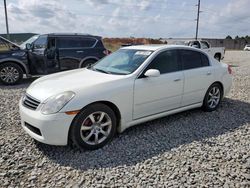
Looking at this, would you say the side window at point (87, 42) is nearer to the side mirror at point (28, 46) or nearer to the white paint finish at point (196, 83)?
the side mirror at point (28, 46)

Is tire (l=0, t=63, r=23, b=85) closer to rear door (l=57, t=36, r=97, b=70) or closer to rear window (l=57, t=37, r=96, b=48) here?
rear door (l=57, t=36, r=97, b=70)

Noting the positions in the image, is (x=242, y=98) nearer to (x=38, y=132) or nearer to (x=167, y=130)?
(x=167, y=130)

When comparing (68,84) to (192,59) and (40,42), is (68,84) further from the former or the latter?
(40,42)

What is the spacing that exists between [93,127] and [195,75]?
2.43 m

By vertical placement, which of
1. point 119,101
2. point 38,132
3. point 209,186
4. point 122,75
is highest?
point 122,75

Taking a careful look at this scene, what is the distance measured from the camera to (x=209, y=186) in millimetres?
2850

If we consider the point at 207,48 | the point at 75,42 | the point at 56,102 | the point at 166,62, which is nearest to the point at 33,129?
the point at 56,102

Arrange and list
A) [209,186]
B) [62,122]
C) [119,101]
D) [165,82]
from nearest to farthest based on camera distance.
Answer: [209,186]
[62,122]
[119,101]
[165,82]

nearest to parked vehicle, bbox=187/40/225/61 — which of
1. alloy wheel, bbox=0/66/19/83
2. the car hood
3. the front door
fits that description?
alloy wheel, bbox=0/66/19/83

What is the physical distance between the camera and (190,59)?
4980 mm

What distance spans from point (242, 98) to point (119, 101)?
4.40m

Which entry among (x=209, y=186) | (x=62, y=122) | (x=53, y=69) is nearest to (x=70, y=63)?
(x=53, y=69)

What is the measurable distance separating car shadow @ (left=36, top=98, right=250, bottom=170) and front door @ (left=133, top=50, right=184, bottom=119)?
38 centimetres

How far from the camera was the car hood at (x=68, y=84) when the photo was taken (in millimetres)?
3527
